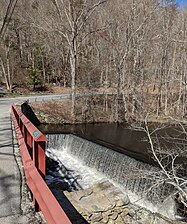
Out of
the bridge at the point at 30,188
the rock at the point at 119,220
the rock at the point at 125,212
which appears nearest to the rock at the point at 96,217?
the rock at the point at 119,220

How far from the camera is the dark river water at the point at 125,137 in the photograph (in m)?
14.6

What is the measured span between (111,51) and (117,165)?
67.7ft

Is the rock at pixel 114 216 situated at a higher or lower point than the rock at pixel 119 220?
higher

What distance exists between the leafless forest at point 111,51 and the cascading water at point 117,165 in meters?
5.31

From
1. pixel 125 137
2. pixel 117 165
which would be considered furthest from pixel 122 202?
pixel 125 137

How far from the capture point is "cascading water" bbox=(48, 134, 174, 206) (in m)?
10.2

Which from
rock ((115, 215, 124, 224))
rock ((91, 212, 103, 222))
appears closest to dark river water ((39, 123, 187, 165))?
rock ((115, 215, 124, 224))

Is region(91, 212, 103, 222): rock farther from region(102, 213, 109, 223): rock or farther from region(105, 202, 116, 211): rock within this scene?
region(105, 202, 116, 211): rock

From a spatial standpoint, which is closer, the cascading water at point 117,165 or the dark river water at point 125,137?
the cascading water at point 117,165

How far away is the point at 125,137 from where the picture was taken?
724 inches

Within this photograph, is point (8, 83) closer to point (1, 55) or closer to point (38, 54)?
point (1, 55)

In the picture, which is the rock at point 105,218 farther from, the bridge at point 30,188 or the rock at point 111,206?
the bridge at point 30,188

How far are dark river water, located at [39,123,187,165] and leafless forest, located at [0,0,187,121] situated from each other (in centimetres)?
170

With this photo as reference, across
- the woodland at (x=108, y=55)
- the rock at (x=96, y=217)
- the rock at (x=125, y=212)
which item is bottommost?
the rock at (x=125, y=212)
